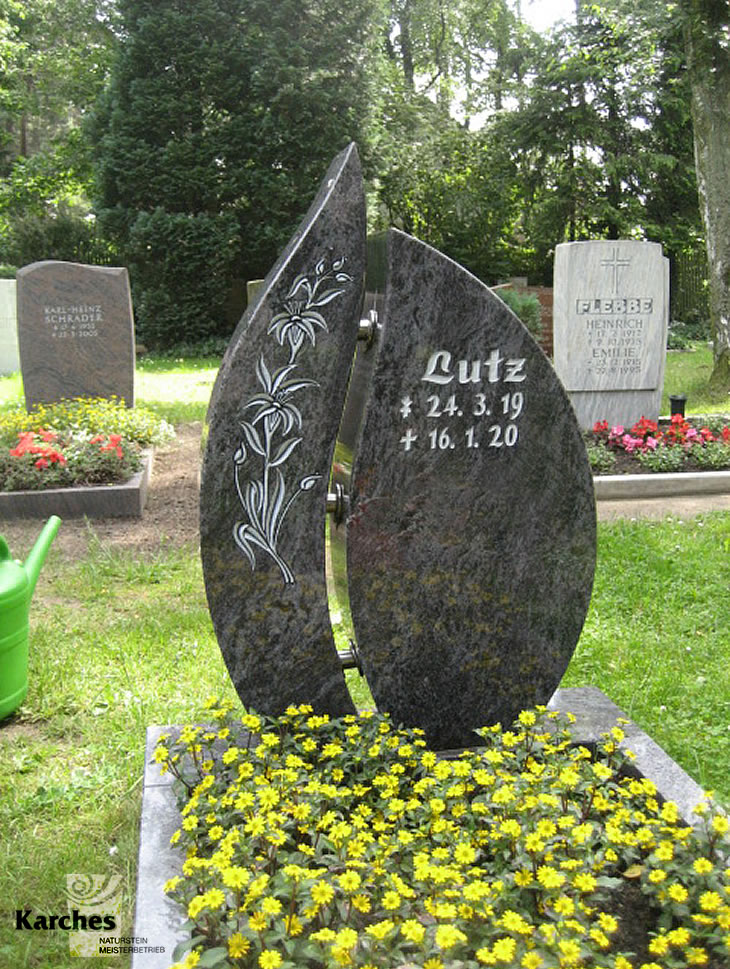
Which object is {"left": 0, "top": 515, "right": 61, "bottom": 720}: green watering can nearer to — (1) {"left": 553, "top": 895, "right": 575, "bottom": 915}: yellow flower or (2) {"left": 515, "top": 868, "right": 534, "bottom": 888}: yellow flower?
(2) {"left": 515, "top": 868, "right": 534, "bottom": 888}: yellow flower

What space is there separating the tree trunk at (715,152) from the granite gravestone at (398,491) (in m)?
8.56

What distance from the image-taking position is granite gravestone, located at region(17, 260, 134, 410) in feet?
30.1

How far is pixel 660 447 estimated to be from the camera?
25.6ft

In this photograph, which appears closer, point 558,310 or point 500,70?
point 558,310

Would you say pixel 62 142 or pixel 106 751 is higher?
pixel 62 142

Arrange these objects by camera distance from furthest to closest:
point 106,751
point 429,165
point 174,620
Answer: point 429,165 → point 174,620 → point 106,751

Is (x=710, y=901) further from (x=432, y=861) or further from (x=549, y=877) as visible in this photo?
(x=432, y=861)

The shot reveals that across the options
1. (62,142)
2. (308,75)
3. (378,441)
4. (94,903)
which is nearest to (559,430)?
(378,441)

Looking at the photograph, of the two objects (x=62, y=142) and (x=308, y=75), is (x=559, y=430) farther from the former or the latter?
(x=62, y=142)

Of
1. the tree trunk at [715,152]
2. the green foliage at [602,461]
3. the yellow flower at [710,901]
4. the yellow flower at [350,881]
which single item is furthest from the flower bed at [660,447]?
the yellow flower at [350,881]

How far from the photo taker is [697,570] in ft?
17.4

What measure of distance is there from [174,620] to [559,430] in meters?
2.55

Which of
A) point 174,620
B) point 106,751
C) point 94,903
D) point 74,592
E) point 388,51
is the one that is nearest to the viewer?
point 94,903

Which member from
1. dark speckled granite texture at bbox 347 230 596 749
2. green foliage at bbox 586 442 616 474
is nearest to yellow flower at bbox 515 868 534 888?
Answer: dark speckled granite texture at bbox 347 230 596 749
